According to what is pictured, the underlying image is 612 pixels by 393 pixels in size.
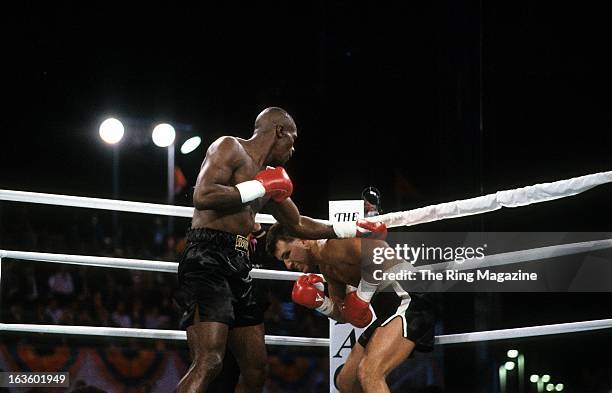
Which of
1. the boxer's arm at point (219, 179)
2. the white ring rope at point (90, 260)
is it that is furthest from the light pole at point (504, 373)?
the boxer's arm at point (219, 179)

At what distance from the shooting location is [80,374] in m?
4.45

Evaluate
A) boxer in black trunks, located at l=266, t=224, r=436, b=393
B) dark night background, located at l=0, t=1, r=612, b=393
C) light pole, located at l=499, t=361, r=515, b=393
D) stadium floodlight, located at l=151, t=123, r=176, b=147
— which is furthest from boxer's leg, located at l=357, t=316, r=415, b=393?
light pole, located at l=499, t=361, r=515, b=393

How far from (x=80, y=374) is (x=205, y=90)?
562 centimetres

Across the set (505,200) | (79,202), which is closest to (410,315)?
(505,200)

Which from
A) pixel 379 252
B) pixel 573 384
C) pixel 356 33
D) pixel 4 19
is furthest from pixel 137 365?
pixel 4 19

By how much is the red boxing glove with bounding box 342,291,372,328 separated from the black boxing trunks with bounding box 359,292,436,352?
6 cm

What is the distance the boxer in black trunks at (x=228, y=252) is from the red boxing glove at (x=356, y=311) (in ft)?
1.85

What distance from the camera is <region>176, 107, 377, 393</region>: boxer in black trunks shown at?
2.66 m

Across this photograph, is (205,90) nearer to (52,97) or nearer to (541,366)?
(52,97)

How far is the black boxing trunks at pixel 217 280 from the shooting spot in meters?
2.69

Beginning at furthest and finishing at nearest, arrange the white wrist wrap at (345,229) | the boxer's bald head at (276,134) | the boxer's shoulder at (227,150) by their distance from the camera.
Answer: the white wrist wrap at (345,229) < the boxer's bald head at (276,134) < the boxer's shoulder at (227,150)

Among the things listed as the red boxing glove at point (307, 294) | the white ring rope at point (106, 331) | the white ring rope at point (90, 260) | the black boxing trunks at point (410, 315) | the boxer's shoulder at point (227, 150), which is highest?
the boxer's shoulder at point (227, 150)

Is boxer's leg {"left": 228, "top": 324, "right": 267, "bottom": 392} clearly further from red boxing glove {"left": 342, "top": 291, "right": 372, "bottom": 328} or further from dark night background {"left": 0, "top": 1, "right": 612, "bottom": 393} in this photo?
dark night background {"left": 0, "top": 1, "right": 612, "bottom": 393}

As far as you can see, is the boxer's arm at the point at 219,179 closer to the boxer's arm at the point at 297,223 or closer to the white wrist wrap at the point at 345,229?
the boxer's arm at the point at 297,223
